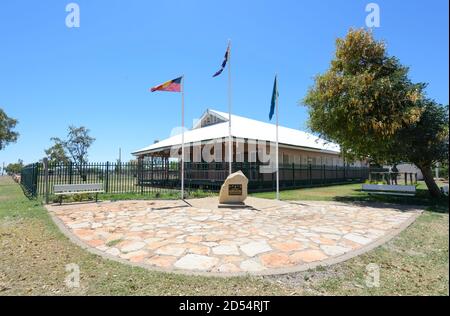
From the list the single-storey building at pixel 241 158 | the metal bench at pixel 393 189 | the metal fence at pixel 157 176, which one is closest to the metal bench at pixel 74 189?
the metal fence at pixel 157 176

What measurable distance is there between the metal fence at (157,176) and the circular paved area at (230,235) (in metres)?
4.57

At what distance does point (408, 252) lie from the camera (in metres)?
5.31

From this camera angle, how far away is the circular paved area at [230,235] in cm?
480

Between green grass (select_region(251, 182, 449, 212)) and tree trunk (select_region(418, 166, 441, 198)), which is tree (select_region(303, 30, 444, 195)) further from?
green grass (select_region(251, 182, 449, 212))

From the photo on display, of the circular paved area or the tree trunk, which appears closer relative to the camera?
the circular paved area

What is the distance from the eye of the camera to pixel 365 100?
1216 cm

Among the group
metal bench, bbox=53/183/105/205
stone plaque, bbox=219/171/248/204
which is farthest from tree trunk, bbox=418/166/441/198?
metal bench, bbox=53/183/105/205

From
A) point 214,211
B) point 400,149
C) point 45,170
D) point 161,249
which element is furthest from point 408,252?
point 45,170

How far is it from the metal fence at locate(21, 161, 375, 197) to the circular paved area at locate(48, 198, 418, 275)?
4575 millimetres

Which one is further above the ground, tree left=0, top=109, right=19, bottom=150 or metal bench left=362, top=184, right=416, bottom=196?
tree left=0, top=109, right=19, bottom=150

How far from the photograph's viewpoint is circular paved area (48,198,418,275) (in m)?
4.80

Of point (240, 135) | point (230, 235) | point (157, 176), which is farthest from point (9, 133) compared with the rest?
point (230, 235)

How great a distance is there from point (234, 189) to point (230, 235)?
5025 mm
